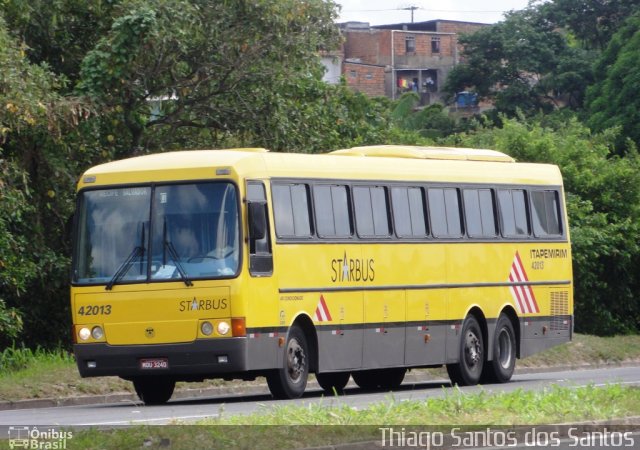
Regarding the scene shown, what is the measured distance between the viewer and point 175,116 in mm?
28531

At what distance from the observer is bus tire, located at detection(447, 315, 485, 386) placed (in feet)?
76.9

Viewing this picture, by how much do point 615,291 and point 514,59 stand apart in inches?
1636

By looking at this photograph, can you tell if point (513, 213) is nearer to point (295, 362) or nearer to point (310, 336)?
point (310, 336)

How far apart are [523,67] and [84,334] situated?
6138cm

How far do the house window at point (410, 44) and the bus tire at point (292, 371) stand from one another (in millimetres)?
90371

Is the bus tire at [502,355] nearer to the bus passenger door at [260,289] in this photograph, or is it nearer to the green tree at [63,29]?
the bus passenger door at [260,289]

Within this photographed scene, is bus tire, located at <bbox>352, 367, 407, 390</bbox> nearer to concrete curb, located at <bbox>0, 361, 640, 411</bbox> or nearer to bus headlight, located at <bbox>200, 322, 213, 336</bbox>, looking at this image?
concrete curb, located at <bbox>0, 361, 640, 411</bbox>

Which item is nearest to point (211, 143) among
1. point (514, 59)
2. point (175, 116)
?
point (175, 116)

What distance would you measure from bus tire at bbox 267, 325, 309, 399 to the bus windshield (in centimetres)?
152

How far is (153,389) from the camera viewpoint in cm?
2027

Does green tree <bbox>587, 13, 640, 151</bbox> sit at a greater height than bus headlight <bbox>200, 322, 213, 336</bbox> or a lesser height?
greater

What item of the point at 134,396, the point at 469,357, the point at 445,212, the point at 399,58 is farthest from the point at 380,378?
the point at 399,58

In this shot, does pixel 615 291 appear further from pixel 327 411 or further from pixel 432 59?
pixel 432 59

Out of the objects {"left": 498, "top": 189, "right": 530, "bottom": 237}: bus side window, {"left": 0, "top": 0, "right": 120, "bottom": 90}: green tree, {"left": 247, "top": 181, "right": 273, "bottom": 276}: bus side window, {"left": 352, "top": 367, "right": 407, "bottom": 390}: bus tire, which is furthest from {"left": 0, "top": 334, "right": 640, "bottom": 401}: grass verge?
{"left": 0, "top": 0, "right": 120, "bottom": 90}: green tree
